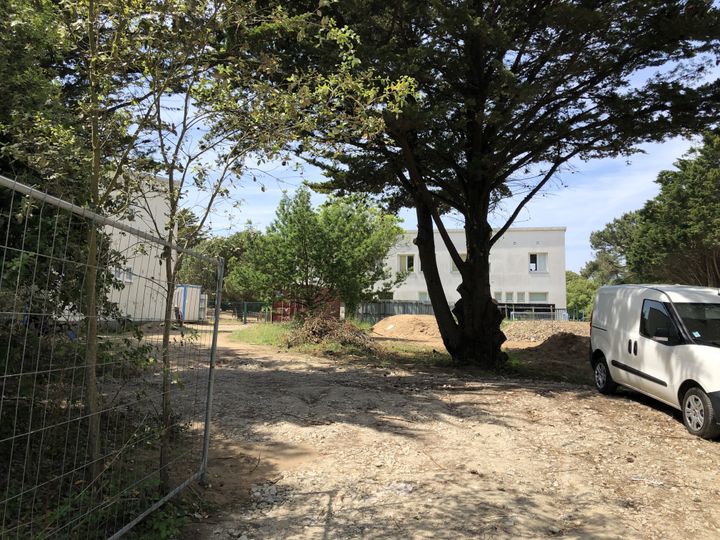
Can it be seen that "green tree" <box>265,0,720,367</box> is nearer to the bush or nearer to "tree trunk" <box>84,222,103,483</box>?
the bush

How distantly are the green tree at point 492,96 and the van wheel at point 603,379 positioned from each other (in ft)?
13.5

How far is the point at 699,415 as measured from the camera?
6.52 meters

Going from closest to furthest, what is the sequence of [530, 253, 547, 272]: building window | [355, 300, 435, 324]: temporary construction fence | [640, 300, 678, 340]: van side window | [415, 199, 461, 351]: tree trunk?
[640, 300, 678, 340]: van side window, [415, 199, 461, 351]: tree trunk, [355, 300, 435, 324]: temporary construction fence, [530, 253, 547, 272]: building window

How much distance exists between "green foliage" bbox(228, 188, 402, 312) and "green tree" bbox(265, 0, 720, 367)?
4703mm

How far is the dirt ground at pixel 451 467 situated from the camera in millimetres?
4105

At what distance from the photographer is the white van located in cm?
649

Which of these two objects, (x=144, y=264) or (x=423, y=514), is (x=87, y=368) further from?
(x=423, y=514)

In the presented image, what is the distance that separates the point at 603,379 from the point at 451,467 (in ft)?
17.1

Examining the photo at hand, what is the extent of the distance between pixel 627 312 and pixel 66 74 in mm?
11598

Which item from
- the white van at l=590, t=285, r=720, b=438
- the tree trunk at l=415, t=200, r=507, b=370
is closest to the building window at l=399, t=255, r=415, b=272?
the tree trunk at l=415, t=200, r=507, b=370

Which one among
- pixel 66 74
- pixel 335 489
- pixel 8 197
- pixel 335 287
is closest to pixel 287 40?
pixel 66 74

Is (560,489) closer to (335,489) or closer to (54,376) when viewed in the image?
(335,489)

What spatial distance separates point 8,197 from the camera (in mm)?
4746

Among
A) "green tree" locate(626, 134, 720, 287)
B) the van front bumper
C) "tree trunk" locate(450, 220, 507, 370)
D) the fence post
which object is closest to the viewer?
the fence post
